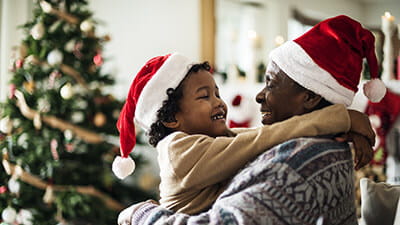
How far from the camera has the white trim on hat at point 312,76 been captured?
1.15m

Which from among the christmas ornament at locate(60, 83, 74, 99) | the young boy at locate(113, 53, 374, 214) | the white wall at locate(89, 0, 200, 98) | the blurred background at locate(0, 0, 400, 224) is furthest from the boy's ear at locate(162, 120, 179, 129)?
the white wall at locate(89, 0, 200, 98)

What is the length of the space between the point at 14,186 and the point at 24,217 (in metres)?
0.22

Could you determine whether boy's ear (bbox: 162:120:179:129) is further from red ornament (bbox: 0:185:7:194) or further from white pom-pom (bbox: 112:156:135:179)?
red ornament (bbox: 0:185:7:194)

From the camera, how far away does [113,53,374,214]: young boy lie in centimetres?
108

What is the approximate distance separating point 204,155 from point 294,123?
0.23m

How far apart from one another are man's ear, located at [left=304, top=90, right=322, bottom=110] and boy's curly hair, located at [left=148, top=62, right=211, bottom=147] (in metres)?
0.38

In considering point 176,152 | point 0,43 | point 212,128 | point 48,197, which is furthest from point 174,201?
point 0,43

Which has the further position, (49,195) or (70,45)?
(70,45)

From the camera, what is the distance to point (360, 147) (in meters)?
1.11

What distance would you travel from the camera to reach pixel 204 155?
113 cm

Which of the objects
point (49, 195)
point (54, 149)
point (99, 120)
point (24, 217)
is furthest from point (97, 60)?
point (24, 217)

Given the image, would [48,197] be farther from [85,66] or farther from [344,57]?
[344,57]

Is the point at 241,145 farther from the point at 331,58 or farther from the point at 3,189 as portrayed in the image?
the point at 3,189

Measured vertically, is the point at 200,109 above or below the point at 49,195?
above
